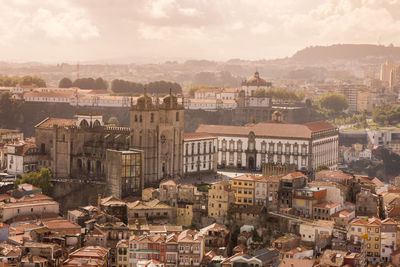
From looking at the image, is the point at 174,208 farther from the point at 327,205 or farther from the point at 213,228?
the point at 327,205

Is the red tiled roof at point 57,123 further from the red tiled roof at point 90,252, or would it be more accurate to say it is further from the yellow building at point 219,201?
the red tiled roof at point 90,252

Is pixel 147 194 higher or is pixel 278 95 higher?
pixel 278 95

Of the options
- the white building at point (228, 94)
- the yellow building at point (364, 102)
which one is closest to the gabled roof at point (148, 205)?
the white building at point (228, 94)

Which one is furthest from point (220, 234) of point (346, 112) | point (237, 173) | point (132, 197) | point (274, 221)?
point (346, 112)

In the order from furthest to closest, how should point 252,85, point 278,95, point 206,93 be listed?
point 206,93
point 278,95
point 252,85

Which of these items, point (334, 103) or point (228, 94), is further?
point (334, 103)

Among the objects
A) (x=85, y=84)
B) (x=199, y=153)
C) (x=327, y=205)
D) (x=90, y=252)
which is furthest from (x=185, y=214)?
(x=85, y=84)

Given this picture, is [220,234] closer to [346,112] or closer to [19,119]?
[19,119]
